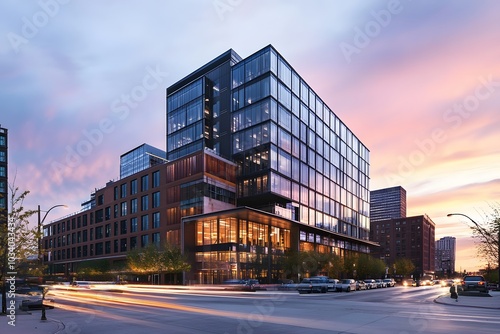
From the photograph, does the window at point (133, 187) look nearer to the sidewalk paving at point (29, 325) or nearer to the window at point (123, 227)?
the window at point (123, 227)

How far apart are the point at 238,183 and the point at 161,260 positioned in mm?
20987

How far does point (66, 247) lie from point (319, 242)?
245 feet

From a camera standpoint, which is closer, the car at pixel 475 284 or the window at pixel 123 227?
the car at pixel 475 284

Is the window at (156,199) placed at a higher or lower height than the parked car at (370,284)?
higher

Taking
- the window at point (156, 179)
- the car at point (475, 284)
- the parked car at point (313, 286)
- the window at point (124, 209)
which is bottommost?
the parked car at point (313, 286)

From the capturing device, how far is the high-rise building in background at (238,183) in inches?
2773

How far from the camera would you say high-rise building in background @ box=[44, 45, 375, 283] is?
231 ft

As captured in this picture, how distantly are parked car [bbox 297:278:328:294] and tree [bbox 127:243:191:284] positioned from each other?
27.7m

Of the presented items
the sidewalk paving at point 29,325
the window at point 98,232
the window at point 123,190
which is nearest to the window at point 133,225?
the window at point 123,190

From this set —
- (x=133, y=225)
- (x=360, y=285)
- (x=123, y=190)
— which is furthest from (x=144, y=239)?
(x=360, y=285)

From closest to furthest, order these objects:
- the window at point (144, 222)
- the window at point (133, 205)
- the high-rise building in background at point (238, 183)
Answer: the high-rise building in background at point (238, 183)
the window at point (144, 222)
the window at point (133, 205)

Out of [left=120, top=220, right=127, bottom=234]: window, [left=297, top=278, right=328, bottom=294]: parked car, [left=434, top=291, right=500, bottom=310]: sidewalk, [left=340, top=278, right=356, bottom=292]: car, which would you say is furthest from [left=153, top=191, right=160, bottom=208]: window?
[left=434, top=291, right=500, bottom=310]: sidewalk

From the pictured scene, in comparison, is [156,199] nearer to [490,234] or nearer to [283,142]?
[283,142]

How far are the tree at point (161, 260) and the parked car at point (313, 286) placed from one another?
27663 millimetres
